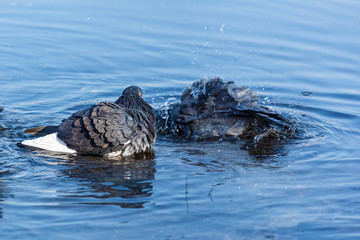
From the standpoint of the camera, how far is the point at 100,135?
20.8 feet

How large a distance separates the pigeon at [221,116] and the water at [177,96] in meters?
0.27

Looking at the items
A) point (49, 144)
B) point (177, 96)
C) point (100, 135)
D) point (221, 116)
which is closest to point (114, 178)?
point (100, 135)

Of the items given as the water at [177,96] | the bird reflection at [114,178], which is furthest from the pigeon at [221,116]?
the bird reflection at [114,178]

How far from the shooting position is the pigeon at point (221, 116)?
708 centimetres

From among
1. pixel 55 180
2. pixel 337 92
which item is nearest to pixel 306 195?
pixel 55 180

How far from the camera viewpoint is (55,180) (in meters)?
5.55

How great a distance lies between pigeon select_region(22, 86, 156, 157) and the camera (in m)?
6.32

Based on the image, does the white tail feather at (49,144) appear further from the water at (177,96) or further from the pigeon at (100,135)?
the water at (177,96)

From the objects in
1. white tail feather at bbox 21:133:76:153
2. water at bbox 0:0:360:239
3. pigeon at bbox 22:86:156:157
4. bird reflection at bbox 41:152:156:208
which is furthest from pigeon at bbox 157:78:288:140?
white tail feather at bbox 21:133:76:153

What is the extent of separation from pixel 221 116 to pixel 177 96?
159 cm

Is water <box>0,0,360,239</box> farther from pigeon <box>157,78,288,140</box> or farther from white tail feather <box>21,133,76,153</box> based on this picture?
pigeon <box>157,78,288,140</box>

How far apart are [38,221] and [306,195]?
8.63 ft

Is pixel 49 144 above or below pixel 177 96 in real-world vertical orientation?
below

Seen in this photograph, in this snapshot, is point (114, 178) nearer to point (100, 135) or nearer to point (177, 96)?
point (100, 135)
